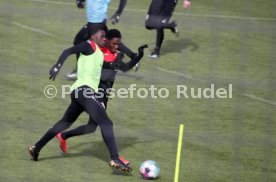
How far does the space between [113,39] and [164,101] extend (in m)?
3.67

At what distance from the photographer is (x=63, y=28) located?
18.0 m

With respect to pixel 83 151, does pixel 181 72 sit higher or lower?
lower

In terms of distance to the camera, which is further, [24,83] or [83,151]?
[24,83]

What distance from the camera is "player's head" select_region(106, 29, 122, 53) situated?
1080 centimetres

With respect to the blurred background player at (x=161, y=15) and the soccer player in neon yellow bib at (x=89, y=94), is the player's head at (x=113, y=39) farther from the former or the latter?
the blurred background player at (x=161, y=15)

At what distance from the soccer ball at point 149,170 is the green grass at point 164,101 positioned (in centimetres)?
12

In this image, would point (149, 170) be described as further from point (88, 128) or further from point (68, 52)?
point (68, 52)

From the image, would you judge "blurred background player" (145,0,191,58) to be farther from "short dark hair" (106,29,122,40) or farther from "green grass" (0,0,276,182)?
"short dark hair" (106,29,122,40)

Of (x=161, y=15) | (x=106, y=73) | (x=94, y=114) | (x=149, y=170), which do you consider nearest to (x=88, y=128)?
(x=94, y=114)

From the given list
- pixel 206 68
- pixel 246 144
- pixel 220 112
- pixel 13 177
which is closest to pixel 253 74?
pixel 206 68

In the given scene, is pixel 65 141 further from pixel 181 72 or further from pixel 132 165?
pixel 181 72

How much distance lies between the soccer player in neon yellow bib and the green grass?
0.38m

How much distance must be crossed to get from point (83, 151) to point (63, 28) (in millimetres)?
7025

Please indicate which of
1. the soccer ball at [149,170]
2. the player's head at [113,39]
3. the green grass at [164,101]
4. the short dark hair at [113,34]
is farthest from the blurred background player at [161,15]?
the soccer ball at [149,170]
